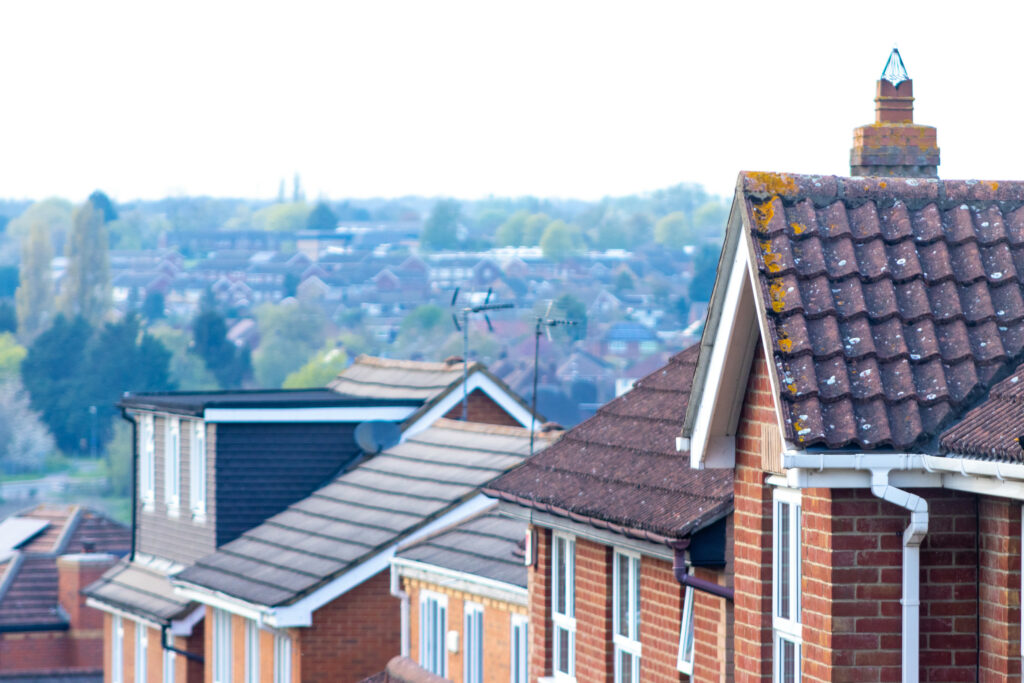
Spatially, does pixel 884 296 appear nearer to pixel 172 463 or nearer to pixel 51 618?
pixel 172 463

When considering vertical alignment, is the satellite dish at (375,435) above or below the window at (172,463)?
above

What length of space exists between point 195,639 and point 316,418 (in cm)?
319

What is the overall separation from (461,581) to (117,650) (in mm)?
11897

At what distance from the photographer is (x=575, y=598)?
506 inches

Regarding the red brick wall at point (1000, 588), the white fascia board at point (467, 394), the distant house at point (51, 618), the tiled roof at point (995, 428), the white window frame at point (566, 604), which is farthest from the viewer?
the distant house at point (51, 618)

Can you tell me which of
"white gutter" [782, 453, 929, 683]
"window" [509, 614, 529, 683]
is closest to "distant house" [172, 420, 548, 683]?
"window" [509, 614, 529, 683]

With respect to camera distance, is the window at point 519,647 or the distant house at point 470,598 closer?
the window at point 519,647

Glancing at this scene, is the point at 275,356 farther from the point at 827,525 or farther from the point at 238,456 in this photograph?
the point at 827,525

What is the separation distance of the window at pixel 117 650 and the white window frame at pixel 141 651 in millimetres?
761

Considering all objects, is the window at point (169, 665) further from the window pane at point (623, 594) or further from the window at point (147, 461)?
the window pane at point (623, 594)

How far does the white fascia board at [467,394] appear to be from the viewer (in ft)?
80.9

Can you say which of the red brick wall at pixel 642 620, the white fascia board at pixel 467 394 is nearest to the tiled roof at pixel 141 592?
the white fascia board at pixel 467 394

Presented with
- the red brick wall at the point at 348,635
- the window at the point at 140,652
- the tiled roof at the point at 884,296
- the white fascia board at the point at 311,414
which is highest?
the tiled roof at the point at 884,296

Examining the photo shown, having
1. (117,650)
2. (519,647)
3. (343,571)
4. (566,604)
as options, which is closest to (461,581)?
(519,647)
